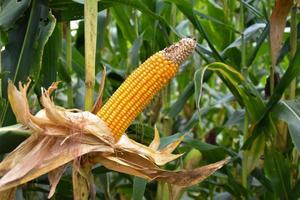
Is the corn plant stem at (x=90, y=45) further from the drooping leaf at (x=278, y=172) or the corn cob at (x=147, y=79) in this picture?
the drooping leaf at (x=278, y=172)

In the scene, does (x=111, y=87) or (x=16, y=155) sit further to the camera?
(x=111, y=87)

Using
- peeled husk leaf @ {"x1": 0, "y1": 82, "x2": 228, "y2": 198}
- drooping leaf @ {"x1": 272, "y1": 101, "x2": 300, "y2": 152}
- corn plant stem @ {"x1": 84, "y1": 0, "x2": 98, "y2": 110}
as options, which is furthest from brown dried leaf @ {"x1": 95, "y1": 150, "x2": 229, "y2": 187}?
drooping leaf @ {"x1": 272, "y1": 101, "x2": 300, "y2": 152}

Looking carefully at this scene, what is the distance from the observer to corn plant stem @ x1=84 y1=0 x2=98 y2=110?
1246mm

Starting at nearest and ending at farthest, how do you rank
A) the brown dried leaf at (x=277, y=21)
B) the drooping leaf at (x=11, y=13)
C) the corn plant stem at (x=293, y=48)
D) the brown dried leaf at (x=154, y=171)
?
the brown dried leaf at (x=154, y=171) < the drooping leaf at (x=11, y=13) < the brown dried leaf at (x=277, y=21) < the corn plant stem at (x=293, y=48)

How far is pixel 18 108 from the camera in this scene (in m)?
1.16

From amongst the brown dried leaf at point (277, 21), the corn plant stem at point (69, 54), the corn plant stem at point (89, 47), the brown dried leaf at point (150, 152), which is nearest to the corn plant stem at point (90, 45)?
the corn plant stem at point (89, 47)

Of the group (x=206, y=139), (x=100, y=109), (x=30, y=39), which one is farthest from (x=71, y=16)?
(x=206, y=139)

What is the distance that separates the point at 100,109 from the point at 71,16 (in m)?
0.54

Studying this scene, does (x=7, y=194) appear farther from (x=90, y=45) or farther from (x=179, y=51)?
(x=179, y=51)

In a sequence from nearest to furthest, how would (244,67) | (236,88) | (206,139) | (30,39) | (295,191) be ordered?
(30,39) → (236,88) → (295,191) → (244,67) → (206,139)

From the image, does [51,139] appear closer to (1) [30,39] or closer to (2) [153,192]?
(1) [30,39]

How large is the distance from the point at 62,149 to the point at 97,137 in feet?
0.26

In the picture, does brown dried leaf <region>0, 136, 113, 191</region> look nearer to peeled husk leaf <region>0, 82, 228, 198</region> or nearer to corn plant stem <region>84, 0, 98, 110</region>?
peeled husk leaf <region>0, 82, 228, 198</region>

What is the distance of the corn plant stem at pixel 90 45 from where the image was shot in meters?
1.25
